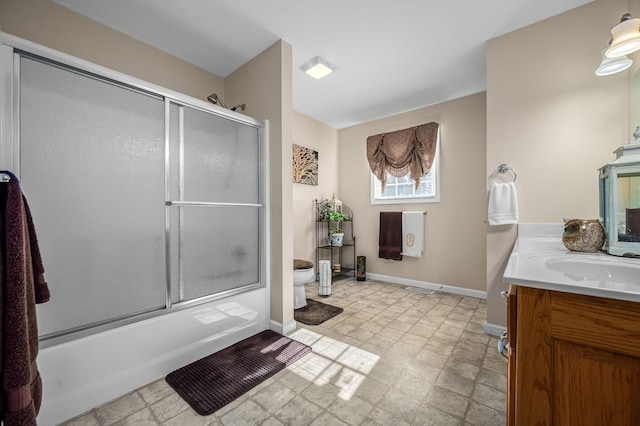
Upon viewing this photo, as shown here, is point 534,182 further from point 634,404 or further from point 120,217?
point 120,217

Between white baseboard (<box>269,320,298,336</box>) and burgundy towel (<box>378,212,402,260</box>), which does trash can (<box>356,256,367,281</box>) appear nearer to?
burgundy towel (<box>378,212,402,260</box>)

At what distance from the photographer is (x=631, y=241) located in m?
1.18

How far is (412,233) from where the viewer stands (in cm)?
364

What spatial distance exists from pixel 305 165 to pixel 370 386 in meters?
2.88

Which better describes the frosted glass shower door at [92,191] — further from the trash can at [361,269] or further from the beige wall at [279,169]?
the trash can at [361,269]

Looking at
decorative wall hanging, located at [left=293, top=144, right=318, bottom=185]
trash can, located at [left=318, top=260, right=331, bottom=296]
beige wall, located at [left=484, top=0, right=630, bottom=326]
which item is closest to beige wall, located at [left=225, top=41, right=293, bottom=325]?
trash can, located at [left=318, top=260, right=331, bottom=296]

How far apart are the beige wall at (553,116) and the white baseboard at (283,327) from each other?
1716mm

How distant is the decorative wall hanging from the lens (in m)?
3.67

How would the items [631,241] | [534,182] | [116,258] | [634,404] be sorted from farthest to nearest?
[534,182] → [116,258] → [631,241] → [634,404]

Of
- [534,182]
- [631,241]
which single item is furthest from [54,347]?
[534,182]

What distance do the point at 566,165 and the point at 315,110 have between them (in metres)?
2.83

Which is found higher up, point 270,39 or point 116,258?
point 270,39

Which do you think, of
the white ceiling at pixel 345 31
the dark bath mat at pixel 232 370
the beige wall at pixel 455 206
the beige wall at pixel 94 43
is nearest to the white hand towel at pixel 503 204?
the beige wall at pixel 455 206

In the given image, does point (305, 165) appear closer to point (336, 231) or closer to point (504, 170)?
point (336, 231)
